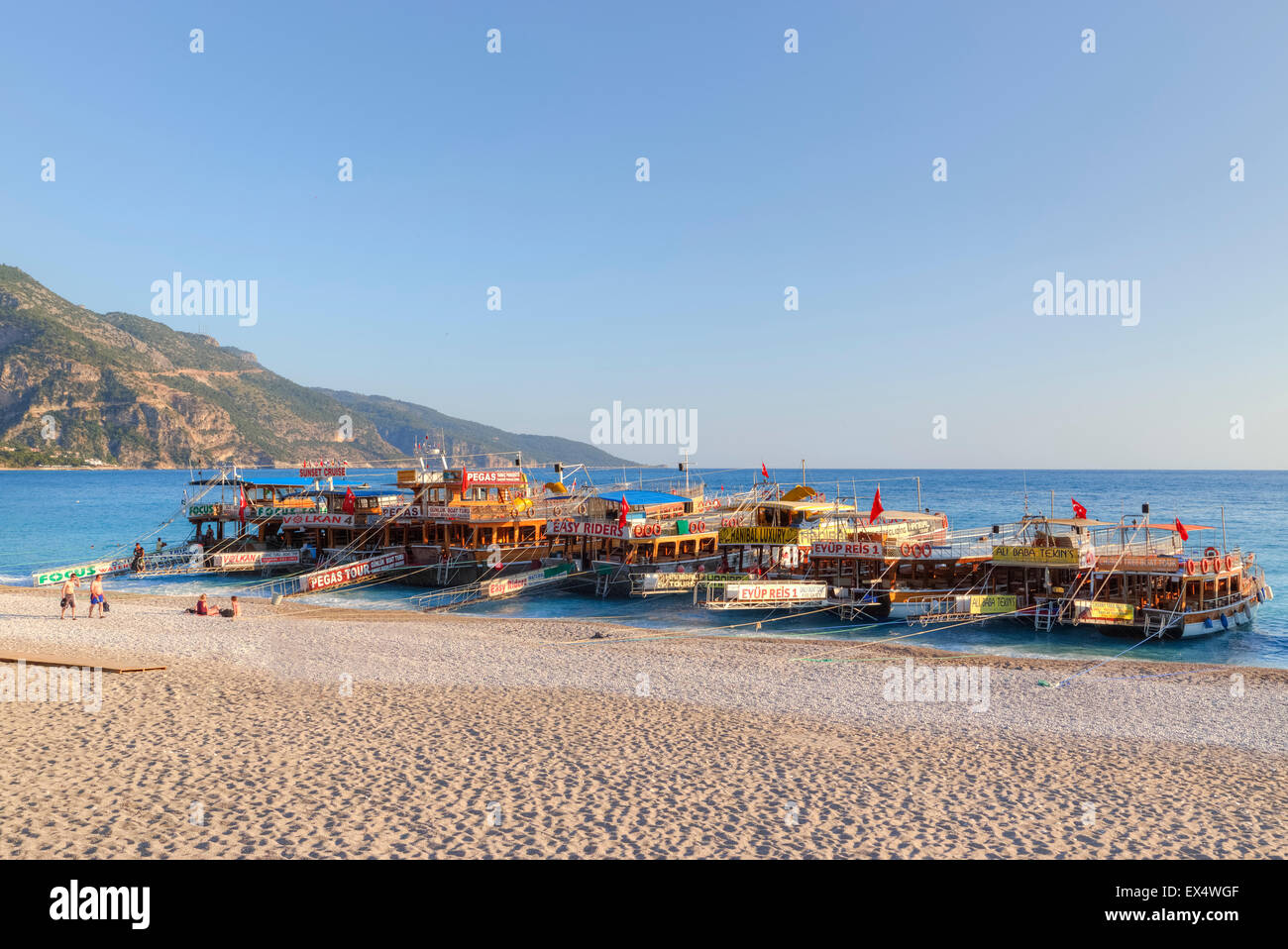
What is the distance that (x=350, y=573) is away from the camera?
49062mm

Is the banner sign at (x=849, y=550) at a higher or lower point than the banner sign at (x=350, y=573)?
higher

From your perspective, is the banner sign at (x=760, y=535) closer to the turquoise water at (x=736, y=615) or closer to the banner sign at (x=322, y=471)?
the turquoise water at (x=736, y=615)

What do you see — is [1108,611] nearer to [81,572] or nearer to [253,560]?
[253,560]

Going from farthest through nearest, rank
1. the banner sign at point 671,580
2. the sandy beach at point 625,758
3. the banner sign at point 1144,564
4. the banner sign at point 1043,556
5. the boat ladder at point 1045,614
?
the banner sign at point 671,580, the boat ladder at point 1045,614, the banner sign at point 1043,556, the banner sign at point 1144,564, the sandy beach at point 625,758

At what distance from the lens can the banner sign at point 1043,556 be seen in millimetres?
35031

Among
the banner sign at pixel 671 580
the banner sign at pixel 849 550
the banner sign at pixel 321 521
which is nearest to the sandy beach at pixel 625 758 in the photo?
the banner sign at pixel 849 550

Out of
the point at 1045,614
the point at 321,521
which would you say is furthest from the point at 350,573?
the point at 1045,614

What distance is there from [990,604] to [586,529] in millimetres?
23999

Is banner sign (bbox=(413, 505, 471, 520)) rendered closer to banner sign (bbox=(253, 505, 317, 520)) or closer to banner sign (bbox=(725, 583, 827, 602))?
banner sign (bbox=(253, 505, 317, 520))

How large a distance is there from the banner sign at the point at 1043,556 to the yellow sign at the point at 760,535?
10814mm

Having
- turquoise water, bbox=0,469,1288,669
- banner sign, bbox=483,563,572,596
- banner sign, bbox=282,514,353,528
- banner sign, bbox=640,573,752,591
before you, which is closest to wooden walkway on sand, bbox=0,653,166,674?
turquoise water, bbox=0,469,1288,669
